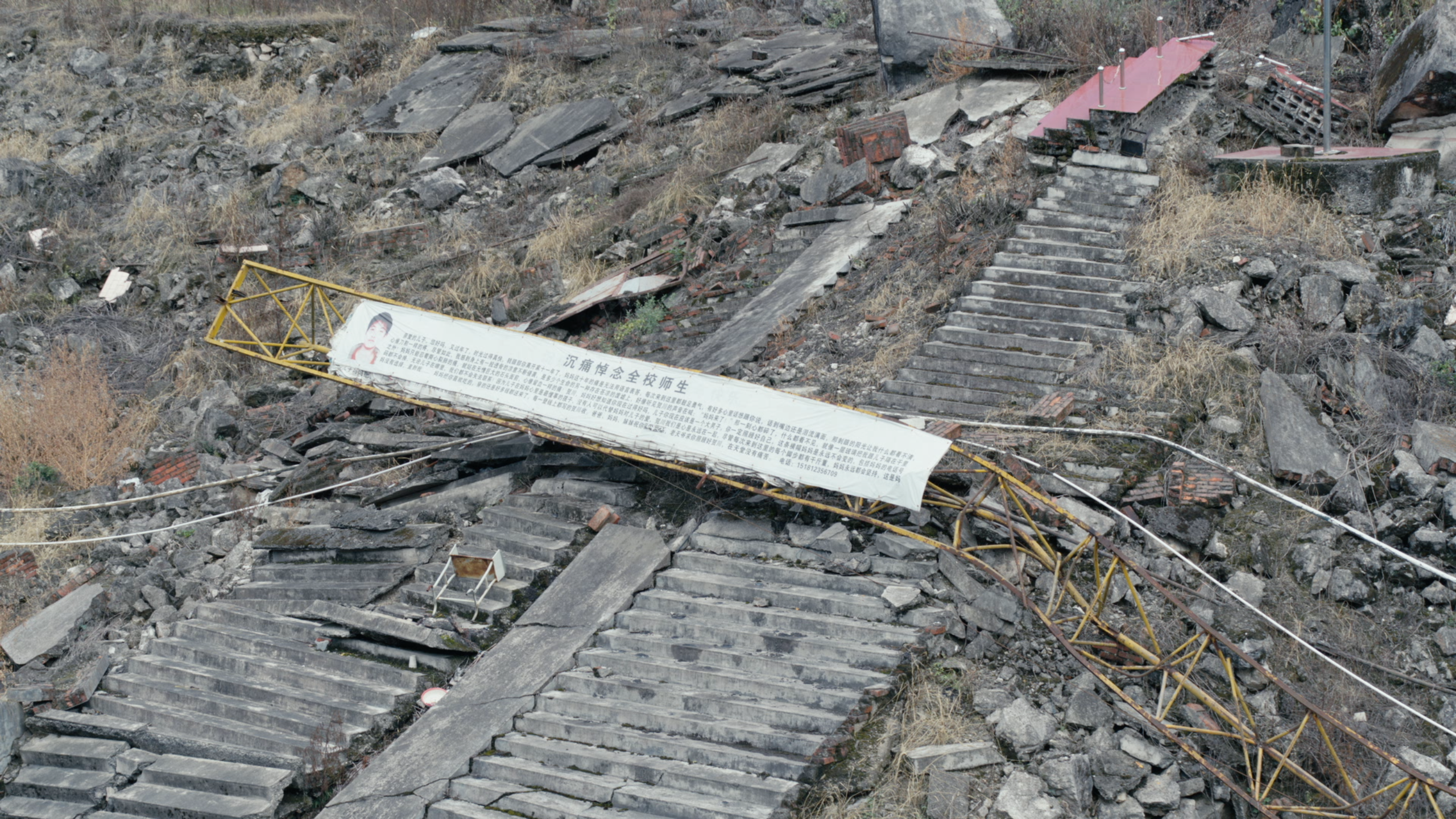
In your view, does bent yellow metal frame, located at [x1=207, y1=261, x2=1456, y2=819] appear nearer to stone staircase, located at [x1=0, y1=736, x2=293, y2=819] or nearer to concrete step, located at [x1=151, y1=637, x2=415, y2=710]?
concrete step, located at [x1=151, y1=637, x2=415, y2=710]

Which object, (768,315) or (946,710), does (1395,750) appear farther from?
(768,315)

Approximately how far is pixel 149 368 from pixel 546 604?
790 centimetres

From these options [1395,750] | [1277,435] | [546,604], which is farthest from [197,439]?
[1395,750]

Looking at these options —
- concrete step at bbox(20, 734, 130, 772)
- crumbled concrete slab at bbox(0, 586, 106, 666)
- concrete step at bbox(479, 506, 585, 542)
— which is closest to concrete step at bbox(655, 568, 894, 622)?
concrete step at bbox(479, 506, 585, 542)

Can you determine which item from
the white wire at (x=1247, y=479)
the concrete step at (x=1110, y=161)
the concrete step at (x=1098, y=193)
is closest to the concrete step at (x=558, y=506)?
the white wire at (x=1247, y=479)

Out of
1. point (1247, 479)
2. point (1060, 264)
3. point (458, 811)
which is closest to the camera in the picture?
point (458, 811)

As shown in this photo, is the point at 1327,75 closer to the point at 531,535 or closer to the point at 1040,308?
the point at 1040,308

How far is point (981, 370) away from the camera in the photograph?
10.2 metres

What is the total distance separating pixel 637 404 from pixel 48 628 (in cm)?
535

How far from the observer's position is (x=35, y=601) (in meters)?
10.9

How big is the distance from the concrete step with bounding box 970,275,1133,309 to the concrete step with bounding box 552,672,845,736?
462 centimetres

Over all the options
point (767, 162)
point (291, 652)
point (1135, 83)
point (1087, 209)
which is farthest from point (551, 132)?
point (291, 652)

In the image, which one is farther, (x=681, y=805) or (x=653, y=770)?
(x=653, y=770)

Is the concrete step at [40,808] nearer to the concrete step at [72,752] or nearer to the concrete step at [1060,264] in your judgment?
the concrete step at [72,752]
